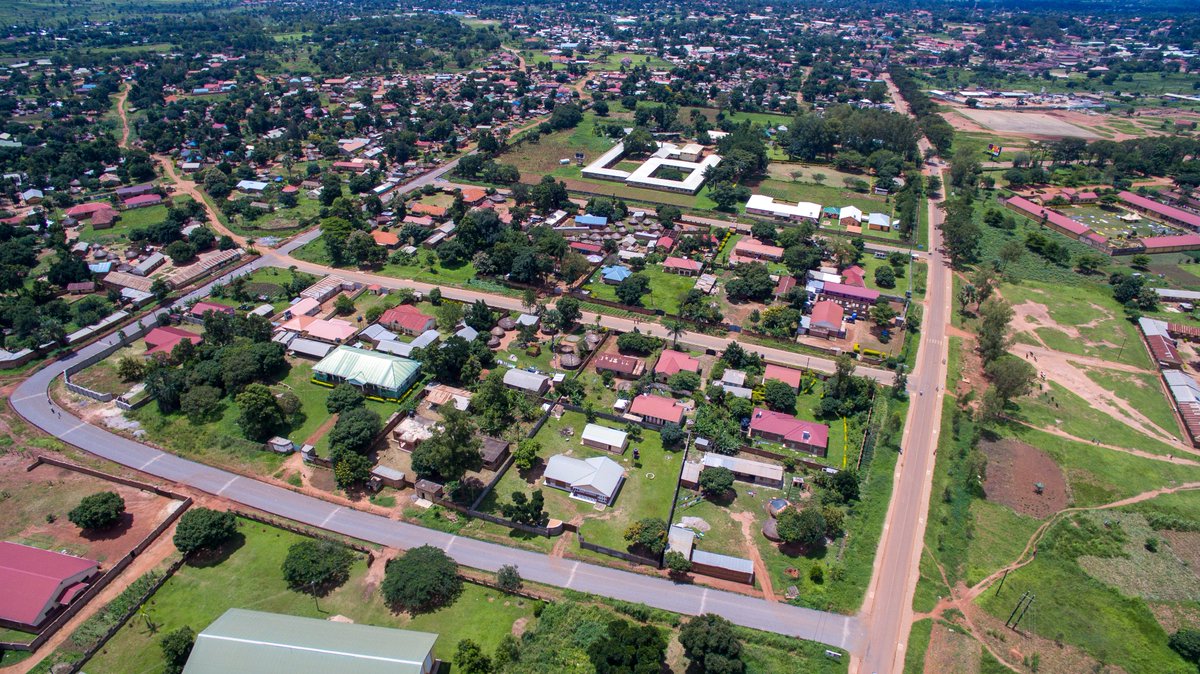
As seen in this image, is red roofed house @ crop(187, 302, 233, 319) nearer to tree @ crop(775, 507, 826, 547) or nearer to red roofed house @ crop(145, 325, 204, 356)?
red roofed house @ crop(145, 325, 204, 356)

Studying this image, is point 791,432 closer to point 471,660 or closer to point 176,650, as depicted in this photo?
point 471,660

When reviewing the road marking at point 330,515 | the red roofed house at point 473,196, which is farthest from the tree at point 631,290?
the road marking at point 330,515

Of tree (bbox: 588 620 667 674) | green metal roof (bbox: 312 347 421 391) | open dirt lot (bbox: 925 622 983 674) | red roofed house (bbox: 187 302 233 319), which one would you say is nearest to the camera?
tree (bbox: 588 620 667 674)

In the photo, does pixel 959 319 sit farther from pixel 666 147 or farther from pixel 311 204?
pixel 311 204

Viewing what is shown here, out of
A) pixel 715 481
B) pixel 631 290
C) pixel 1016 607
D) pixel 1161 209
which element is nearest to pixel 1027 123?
pixel 1161 209

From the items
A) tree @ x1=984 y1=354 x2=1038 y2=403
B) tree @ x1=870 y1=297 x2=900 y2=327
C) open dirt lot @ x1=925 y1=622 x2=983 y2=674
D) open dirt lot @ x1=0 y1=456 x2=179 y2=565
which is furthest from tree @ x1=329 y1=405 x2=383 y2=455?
tree @ x1=984 y1=354 x2=1038 y2=403
